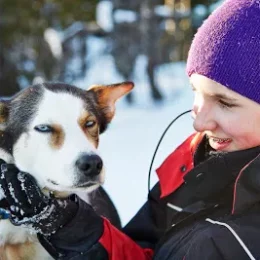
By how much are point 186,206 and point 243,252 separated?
37 cm

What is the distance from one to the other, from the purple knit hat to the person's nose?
0.09m

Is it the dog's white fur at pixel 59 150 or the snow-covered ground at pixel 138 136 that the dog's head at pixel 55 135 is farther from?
the snow-covered ground at pixel 138 136

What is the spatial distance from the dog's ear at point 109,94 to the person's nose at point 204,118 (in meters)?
0.66

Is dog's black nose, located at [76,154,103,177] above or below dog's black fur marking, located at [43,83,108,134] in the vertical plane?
below

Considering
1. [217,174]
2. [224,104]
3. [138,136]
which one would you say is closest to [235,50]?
[224,104]

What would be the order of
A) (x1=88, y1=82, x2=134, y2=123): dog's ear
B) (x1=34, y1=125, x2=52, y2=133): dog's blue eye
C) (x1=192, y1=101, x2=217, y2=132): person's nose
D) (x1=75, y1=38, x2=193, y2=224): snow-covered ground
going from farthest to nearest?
1. (x1=75, y1=38, x2=193, y2=224): snow-covered ground
2. (x1=88, y1=82, x2=134, y2=123): dog's ear
3. (x1=34, y1=125, x2=52, y2=133): dog's blue eye
4. (x1=192, y1=101, x2=217, y2=132): person's nose

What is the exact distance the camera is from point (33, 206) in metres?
1.80

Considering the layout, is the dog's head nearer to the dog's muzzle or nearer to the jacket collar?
the dog's muzzle

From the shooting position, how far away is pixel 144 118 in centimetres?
807

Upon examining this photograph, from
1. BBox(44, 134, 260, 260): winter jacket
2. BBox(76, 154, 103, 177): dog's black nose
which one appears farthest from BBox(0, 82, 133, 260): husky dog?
BBox(44, 134, 260, 260): winter jacket

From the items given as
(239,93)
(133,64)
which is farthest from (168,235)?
(133,64)

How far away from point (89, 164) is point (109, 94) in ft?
1.68

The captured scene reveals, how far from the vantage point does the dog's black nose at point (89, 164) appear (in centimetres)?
180

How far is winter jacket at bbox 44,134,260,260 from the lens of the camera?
1476 mm
